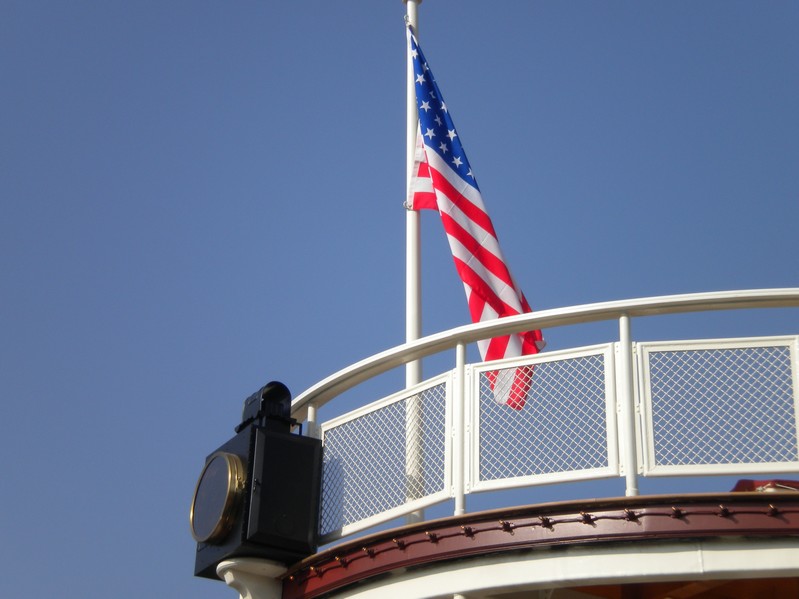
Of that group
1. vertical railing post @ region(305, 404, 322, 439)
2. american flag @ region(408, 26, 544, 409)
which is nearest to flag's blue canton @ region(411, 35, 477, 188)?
american flag @ region(408, 26, 544, 409)

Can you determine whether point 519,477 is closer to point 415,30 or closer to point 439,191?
point 439,191

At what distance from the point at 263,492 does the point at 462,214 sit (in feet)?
14.5

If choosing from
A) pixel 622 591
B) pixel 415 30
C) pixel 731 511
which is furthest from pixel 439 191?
pixel 731 511

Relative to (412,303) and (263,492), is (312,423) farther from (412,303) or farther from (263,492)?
(412,303)

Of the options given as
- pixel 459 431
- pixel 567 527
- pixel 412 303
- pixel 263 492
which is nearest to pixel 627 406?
pixel 567 527

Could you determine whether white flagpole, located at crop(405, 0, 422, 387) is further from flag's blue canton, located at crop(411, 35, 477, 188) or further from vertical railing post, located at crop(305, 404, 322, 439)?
vertical railing post, located at crop(305, 404, 322, 439)

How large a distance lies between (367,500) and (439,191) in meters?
4.48

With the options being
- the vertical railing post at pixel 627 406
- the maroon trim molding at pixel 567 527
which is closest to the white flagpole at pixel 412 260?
the maroon trim molding at pixel 567 527

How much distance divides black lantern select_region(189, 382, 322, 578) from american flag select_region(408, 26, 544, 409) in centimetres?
251

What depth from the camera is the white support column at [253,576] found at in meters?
10.6

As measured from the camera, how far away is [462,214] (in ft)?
45.8

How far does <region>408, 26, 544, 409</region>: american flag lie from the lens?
13062mm

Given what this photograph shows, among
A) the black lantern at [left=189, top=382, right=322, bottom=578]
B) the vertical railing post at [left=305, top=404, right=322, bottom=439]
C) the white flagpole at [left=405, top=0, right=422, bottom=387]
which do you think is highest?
the white flagpole at [left=405, top=0, right=422, bottom=387]

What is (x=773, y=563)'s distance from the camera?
850 cm
